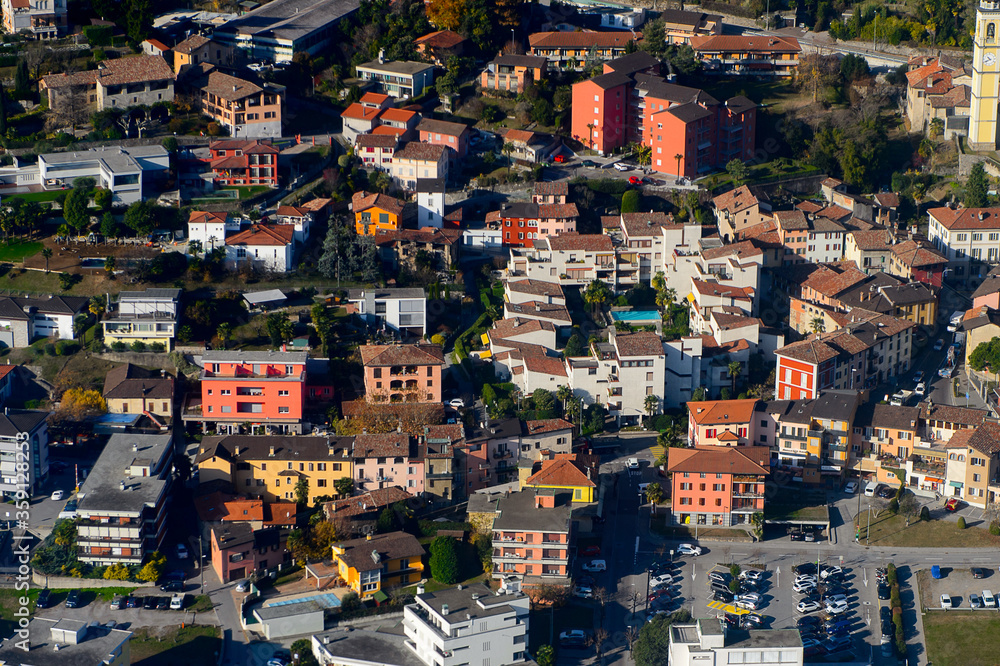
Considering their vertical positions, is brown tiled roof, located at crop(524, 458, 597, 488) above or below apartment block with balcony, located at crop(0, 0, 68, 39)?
below

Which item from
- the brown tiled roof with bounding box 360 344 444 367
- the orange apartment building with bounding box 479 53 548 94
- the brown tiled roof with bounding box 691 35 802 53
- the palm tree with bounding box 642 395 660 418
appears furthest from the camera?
the brown tiled roof with bounding box 691 35 802 53

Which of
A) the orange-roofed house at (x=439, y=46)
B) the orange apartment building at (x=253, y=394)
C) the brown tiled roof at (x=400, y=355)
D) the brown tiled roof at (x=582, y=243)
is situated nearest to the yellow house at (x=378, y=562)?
the orange apartment building at (x=253, y=394)

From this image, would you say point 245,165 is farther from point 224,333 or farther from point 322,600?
point 322,600

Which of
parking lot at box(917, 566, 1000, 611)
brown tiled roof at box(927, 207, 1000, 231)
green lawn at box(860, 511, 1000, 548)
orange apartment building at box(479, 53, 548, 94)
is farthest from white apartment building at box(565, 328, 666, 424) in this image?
orange apartment building at box(479, 53, 548, 94)

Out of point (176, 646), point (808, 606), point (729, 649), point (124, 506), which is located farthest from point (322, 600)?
point (808, 606)

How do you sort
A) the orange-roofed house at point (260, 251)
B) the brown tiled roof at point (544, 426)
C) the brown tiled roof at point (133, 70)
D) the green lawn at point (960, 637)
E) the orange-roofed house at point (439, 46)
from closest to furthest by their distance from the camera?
the green lawn at point (960, 637) → the brown tiled roof at point (544, 426) → the orange-roofed house at point (260, 251) → the brown tiled roof at point (133, 70) → the orange-roofed house at point (439, 46)

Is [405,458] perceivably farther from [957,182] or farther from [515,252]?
[957,182]

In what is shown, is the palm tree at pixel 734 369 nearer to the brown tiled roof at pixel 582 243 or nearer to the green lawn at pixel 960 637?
the brown tiled roof at pixel 582 243

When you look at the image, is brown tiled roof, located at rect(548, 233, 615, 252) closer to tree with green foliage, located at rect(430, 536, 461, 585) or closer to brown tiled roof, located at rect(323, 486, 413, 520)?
brown tiled roof, located at rect(323, 486, 413, 520)
